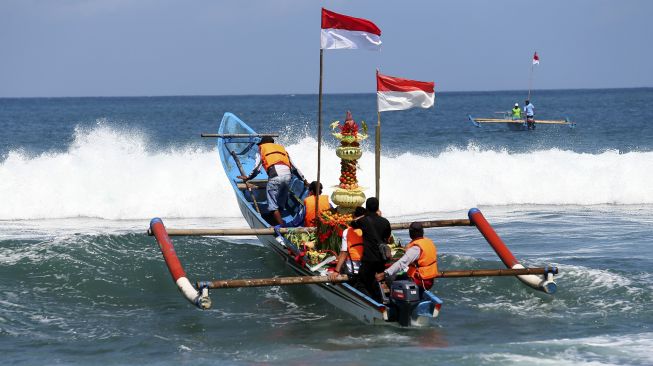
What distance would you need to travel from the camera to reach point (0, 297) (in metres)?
13.4

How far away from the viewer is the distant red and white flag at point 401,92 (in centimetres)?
1215

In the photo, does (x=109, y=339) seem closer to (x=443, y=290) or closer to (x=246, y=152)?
(x=443, y=290)

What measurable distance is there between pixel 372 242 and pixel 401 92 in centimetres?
231

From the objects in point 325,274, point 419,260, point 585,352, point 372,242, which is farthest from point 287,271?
point 585,352

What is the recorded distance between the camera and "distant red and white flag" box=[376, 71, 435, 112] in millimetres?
12148

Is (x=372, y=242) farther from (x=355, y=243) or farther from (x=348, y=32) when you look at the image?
(x=348, y=32)

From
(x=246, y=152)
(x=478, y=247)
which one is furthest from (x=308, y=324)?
(x=246, y=152)

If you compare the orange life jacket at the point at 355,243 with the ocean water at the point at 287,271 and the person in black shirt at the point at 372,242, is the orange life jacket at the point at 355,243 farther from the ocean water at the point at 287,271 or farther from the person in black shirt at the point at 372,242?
the ocean water at the point at 287,271

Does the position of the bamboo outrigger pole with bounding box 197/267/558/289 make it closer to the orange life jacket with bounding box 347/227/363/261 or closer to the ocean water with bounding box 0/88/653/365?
the orange life jacket with bounding box 347/227/363/261

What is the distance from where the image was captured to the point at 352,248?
37.6 ft

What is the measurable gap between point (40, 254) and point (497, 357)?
909 cm

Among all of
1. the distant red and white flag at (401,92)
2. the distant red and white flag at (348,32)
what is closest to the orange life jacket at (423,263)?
the distant red and white flag at (401,92)

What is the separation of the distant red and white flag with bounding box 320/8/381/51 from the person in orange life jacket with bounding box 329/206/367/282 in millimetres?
2240

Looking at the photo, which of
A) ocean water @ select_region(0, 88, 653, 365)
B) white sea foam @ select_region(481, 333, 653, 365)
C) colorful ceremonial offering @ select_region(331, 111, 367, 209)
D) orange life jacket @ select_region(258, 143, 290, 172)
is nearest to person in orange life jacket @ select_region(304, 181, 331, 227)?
ocean water @ select_region(0, 88, 653, 365)
